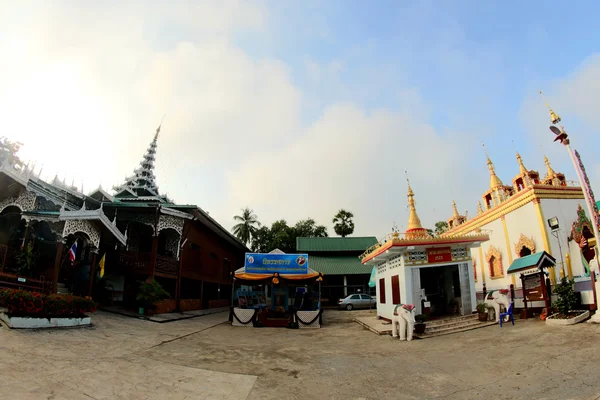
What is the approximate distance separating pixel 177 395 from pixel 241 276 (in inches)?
442

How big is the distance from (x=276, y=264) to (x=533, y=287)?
11.3 m

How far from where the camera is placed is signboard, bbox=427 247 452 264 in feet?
46.0

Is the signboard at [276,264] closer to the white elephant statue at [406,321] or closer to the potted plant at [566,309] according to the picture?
the white elephant statue at [406,321]

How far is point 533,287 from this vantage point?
12312mm

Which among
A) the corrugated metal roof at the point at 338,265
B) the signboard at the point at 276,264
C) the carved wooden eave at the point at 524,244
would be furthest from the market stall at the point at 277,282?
the corrugated metal roof at the point at 338,265

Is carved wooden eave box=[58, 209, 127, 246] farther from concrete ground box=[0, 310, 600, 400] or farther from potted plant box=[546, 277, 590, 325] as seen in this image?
potted plant box=[546, 277, 590, 325]

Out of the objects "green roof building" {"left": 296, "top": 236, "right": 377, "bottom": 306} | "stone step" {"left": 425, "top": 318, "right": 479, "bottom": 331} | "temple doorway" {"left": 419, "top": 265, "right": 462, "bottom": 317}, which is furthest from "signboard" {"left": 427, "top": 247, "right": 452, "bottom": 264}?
"green roof building" {"left": 296, "top": 236, "right": 377, "bottom": 306}

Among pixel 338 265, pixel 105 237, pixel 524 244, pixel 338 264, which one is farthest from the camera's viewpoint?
pixel 338 264

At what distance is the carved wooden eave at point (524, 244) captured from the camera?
1609 centimetres

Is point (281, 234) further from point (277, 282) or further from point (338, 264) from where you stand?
point (277, 282)

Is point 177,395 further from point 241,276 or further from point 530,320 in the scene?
point 530,320

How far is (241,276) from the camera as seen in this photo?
16.5 metres

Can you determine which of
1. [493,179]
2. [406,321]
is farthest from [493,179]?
[406,321]

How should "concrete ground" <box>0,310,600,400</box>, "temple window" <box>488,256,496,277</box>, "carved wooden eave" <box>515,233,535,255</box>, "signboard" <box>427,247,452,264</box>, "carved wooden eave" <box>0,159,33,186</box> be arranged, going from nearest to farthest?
"concrete ground" <box>0,310,600,400</box>, "carved wooden eave" <box>0,159,33,186</box>, "signboard" <box>427,247,452,264</box>, "carved wooden eave" <box>515,233,535,255</box>, "temple window" <box>488,256,496,277</box>
